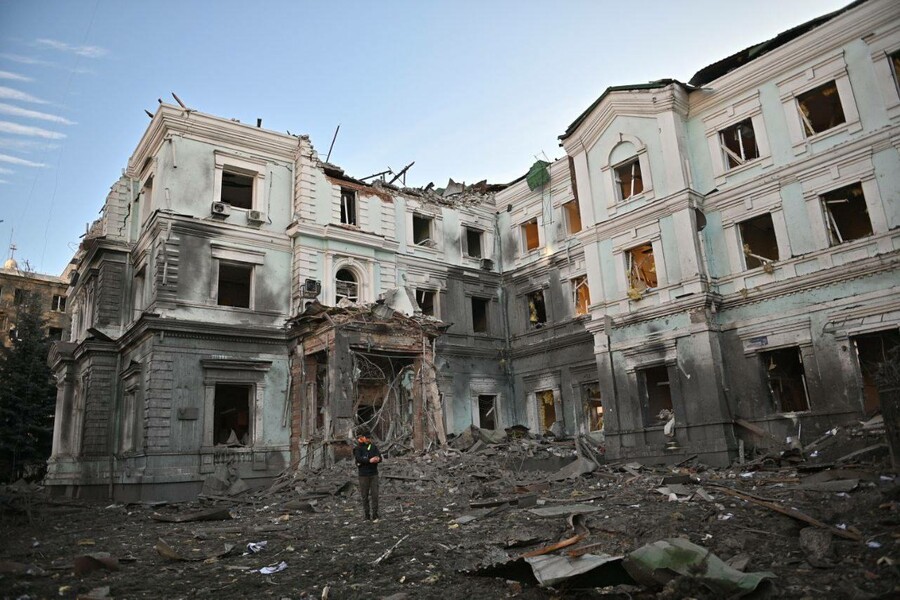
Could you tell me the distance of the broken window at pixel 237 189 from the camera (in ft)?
71.1

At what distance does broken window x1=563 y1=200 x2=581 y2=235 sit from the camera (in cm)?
2434

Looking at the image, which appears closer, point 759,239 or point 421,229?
point 759,239


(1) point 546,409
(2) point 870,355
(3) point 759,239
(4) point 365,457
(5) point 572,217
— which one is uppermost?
(5) point 572,217

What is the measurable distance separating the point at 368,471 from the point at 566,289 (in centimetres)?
1459

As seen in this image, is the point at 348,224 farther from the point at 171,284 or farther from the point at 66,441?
the point at 66,441

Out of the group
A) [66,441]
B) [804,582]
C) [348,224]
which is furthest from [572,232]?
[66,441]

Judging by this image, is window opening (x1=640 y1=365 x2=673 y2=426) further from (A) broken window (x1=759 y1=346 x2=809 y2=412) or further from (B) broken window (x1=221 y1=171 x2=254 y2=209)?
(B) broken window (x1=221 y1=171 x2=254 y2=209)

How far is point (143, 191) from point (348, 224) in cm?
748

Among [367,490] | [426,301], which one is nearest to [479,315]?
[426,301]

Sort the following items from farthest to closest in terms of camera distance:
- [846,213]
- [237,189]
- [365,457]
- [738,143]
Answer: [237,189] → [738,143] → [846,213] → [365,457]

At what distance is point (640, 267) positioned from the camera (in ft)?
64.8

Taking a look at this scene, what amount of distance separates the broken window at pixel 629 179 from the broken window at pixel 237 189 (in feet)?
42.8

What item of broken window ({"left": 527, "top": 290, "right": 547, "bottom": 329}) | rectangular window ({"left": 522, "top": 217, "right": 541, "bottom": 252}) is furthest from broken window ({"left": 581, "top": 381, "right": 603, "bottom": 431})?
rectangular window ({"left": 522, "top": 217, "right": 541, "bottom": 252})

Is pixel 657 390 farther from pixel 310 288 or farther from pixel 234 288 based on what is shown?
pixel 234 288
